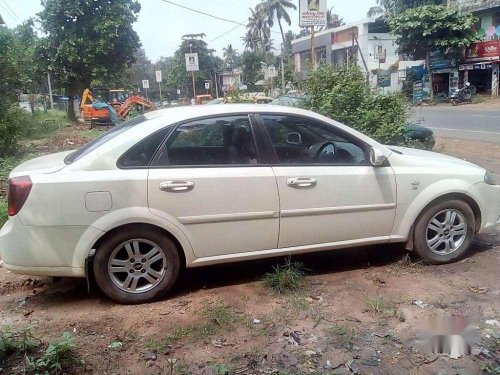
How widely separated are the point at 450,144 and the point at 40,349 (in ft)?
37.5

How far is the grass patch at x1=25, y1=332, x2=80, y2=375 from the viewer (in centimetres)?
268

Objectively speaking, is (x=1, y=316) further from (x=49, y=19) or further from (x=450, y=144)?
(x=49, y=19)

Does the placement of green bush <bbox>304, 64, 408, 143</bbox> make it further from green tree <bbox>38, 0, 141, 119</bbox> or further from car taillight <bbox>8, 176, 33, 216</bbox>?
green tree <bbox>38, 0, 141, 119</bbox>

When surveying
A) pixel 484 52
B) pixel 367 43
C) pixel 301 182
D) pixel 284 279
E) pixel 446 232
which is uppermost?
pixel 367 43

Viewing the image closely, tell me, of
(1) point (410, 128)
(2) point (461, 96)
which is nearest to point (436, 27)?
(2) point (461, 96)

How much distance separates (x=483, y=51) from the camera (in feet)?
98.9

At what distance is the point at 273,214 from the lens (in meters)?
3.76

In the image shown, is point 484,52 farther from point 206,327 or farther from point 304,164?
point 206,327

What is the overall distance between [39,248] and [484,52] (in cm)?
3271

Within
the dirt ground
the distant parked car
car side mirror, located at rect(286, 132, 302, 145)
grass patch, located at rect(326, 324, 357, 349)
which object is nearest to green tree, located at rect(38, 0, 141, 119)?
the distant parked car

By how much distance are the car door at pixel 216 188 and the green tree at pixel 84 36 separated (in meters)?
21.7

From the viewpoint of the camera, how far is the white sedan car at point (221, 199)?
134 inches

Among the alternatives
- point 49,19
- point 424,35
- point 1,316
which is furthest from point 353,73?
point 424,35

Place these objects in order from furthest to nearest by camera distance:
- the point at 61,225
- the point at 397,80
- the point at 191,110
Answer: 1. the point at 397,80
2. the point at 191,110
3. the point at 61,225
